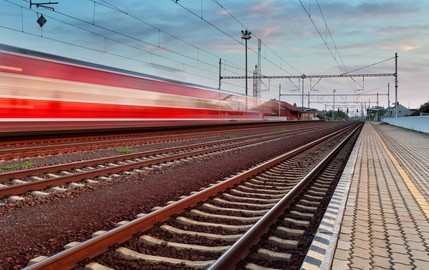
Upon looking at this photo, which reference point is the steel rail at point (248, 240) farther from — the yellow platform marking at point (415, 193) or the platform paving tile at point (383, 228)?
the yellow platform marking at point (415, 193)

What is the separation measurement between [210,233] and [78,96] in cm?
1336

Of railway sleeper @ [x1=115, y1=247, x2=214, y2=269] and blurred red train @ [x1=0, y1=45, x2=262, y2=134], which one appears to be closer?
railway sleeper @ [x1=115, y1=247, x2=214, y2=269]

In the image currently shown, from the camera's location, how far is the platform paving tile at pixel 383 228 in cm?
421

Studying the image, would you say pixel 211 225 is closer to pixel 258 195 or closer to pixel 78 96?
pixel 258 195

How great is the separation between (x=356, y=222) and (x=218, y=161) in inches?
284

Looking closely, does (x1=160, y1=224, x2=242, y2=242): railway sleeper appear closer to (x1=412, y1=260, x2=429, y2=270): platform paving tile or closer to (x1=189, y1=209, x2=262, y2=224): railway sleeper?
(x1=189, y1=209, x2=262, y2=224): railway sleeper

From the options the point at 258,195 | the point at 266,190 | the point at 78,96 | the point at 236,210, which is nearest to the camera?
the point at 236,210

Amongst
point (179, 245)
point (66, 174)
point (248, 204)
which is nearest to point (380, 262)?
point (179, 245)

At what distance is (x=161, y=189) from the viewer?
791 centimetres

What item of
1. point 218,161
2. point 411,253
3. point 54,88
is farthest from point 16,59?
point 411,253

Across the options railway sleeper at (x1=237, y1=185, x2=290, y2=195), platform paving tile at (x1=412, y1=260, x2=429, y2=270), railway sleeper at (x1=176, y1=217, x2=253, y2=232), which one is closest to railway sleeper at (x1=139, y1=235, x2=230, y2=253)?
railway sleeper at (x1=176, y1=217, x2=253, y2=232)

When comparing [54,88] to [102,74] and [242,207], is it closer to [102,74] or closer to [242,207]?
[102,74]

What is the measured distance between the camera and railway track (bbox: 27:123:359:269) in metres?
3.97

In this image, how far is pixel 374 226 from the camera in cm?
557
